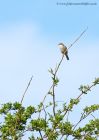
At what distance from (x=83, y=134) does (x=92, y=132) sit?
18.3 inches

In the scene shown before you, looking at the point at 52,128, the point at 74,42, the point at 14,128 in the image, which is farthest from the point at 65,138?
the point at 74,42

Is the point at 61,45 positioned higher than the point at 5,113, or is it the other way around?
the point at 61,45

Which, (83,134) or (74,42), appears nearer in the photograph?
(74,42)

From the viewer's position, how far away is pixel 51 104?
50.1ft

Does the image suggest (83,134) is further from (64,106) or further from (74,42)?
(74,42)

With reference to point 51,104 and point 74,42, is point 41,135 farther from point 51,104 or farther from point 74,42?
point 74,42

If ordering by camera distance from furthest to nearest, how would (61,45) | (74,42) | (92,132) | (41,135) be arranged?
(61,45) < (92,132) < (41,135) < (74,42)

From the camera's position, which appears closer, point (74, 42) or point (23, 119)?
point (74, 42)

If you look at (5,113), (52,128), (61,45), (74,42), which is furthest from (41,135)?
(61,45)

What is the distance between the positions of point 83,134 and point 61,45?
13291 mm

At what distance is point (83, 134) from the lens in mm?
15484

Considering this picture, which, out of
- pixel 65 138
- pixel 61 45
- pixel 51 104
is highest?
pixel 61 45

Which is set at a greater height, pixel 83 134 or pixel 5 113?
pixel 5 113

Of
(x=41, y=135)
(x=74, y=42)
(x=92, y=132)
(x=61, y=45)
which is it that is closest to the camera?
(x=74, y=42)
